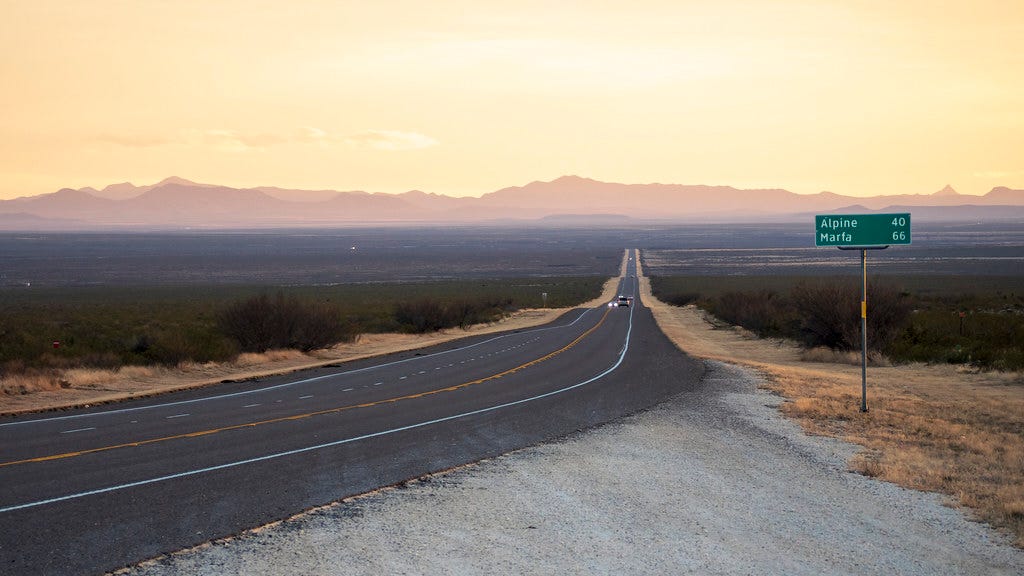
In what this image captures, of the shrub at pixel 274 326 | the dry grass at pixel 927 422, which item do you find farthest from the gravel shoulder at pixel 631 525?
the shrub at pixel 274 326

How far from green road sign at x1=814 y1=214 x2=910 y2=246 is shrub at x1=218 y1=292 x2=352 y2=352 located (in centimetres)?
2034

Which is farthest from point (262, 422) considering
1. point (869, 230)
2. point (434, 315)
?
point (434, 315)

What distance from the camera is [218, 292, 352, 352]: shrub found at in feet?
107

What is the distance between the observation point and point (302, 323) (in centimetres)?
3334

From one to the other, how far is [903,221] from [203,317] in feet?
153

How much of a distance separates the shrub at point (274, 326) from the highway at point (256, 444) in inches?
201

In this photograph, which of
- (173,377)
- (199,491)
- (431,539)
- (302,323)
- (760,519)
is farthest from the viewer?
(302,323)

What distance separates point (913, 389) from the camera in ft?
79.8

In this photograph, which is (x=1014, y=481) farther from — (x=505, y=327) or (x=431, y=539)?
(x=505, y=327)

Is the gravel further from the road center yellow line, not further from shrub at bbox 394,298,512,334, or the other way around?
shrub at bbox 394,298,512,334

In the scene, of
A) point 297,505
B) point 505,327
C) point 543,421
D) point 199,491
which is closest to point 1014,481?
point 543,421

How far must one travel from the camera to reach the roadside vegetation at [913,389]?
1255cm

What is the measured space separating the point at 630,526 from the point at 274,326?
2481cm

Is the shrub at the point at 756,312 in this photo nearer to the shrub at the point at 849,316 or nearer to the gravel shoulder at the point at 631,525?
the shrub at the point at 849,316
